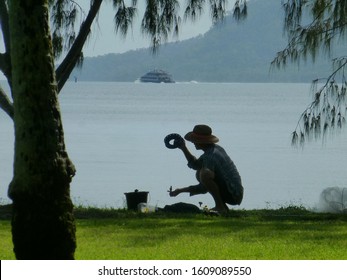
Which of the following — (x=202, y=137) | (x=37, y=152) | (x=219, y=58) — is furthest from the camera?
(x=219, y=58)

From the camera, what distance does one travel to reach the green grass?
284 inches

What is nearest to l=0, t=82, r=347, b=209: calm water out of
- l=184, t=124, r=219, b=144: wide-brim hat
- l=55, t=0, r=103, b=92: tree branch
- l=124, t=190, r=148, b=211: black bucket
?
l=124, t=190, r=148, b=211: black bucket

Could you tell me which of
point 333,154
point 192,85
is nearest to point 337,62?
point 333,154

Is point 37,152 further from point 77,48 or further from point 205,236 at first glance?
point 77,48

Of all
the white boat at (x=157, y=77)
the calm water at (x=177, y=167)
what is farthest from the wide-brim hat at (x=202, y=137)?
the white boat at (x=157, y=77)

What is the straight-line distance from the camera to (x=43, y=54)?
20.3 feet

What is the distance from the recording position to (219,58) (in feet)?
334

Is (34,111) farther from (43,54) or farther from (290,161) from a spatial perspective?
(290,161)

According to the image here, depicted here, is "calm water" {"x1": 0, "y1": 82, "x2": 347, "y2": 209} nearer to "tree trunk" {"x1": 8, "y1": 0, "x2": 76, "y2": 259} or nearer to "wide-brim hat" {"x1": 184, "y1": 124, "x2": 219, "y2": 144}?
"wide-brim hat" {"x1": 184, "y1": 124, "x2": 219, "y2": 144}

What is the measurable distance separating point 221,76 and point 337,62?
9673 centimetres

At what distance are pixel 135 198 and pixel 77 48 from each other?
5.33 feet

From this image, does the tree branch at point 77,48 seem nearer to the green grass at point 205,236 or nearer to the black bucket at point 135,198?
the black bucket at point 135,198

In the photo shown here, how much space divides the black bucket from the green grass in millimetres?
694

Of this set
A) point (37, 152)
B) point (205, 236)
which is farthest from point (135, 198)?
point (37, 152)
